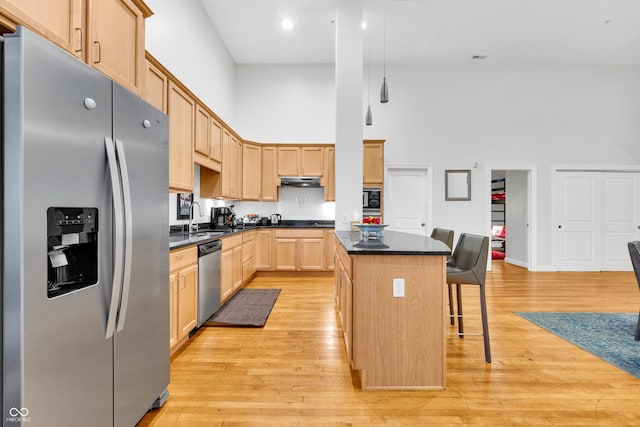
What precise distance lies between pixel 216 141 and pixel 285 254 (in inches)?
90.7

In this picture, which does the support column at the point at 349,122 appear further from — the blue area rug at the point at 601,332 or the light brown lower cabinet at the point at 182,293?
the blue area rug at the point at 601,332

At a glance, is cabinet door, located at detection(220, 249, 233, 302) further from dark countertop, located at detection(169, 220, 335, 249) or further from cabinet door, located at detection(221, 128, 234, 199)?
cabinet door, located at detection(221, 128, 234, 199)

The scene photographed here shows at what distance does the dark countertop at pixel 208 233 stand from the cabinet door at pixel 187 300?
246 millimetres

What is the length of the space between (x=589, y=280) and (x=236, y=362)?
244 inches

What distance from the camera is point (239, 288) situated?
462 centimetres

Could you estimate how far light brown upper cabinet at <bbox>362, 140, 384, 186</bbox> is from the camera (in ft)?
18.7

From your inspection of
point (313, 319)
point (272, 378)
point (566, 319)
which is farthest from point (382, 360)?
point (566, 319)

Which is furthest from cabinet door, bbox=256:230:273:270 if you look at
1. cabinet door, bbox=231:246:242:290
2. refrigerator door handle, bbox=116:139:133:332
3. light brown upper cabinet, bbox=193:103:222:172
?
refrigerator door handle, bbox=116:139:133:332

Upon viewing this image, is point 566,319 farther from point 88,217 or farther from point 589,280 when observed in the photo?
point 88,217

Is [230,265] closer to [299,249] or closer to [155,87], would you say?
[299,249]

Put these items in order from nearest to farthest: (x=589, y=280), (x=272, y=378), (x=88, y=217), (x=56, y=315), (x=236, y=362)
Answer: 1. (x=56, y=315)
2. (x=88, y=217)
3. (x=272, y=378)
4. (x=236, y=362)
5. (x=589, y=280)

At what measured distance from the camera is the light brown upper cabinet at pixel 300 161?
5867 mm

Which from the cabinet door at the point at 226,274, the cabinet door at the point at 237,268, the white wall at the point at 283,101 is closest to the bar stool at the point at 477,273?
the cabinet door at the point at 226,274

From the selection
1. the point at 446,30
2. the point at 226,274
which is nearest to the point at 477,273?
the point at 226,274
